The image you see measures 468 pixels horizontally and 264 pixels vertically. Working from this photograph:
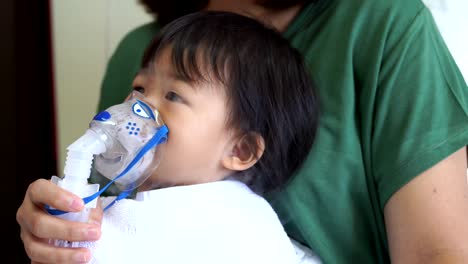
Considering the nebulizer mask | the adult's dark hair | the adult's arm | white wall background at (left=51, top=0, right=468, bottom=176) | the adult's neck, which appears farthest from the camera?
white wall background at (left=51, top=0, right=468, bottom=176)

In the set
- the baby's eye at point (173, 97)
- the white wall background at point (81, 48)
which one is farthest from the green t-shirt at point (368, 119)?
the white wall background at point (81, 48)

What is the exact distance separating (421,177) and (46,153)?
57.2 inches

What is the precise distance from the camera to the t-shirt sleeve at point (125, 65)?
Answer: 132 centimetres

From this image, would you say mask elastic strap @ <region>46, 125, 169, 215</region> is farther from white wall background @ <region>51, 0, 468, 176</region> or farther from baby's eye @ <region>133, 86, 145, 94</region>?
white wall background @ <region>51, 0, 468, 176</region>

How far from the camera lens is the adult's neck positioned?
1069mm

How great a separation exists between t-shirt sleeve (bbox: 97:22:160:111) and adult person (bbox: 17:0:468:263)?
0.47 metres

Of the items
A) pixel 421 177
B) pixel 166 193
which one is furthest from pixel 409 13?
pixel 166 193

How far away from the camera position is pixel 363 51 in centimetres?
93

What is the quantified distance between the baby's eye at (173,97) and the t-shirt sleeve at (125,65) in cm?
46

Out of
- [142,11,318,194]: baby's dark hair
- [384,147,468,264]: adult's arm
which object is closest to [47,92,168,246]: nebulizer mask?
[142,11,318,194]: baby's dark hair

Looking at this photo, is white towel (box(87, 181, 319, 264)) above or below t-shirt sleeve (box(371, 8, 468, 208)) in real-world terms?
below

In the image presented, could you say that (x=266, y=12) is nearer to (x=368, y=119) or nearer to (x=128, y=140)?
(x=368, y=119)

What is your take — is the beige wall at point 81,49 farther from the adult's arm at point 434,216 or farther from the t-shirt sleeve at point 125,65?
the adult's arm at point 434,216

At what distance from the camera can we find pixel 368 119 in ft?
3.00
